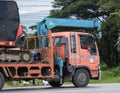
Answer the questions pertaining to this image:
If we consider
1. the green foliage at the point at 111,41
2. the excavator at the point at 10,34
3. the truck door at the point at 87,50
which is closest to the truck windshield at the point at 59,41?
the truck door at the point at 87,50

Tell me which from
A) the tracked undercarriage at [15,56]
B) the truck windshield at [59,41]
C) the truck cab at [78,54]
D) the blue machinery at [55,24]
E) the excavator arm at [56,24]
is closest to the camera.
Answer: the tracked undercarriage at [15,56]

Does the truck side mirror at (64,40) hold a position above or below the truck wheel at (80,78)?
above

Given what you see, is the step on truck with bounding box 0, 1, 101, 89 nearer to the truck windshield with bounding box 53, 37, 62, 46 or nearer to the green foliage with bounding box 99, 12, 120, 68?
the truck windshield with bounding box 53, 37, 62, 46

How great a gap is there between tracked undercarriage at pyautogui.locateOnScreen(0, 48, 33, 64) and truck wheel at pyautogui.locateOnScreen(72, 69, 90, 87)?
8.10 feet

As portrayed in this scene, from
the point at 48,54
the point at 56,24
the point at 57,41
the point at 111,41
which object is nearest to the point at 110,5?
the point at 111,41

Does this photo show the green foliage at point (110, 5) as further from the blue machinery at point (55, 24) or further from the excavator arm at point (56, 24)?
the blue machinery at point (55, 24)

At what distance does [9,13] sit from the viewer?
64.2 ft

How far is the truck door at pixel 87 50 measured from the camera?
21.4 metres

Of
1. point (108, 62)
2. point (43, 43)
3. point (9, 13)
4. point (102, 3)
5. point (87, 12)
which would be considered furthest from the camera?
point (108, 62)

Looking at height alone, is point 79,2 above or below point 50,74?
above

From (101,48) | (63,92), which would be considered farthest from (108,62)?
(63,92)

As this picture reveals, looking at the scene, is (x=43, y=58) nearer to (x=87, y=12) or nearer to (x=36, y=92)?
(x=36, y=92)

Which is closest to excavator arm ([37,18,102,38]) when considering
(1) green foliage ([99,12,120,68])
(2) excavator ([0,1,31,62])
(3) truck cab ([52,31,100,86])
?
(3) truck cab ([52,31,100,86])

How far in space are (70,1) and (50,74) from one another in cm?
3280
